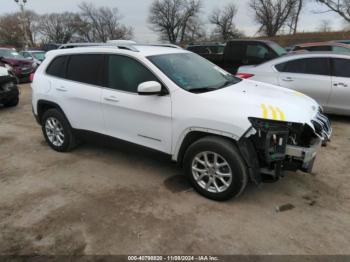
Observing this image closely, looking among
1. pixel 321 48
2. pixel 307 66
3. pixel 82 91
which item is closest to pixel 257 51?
pixel 307 66

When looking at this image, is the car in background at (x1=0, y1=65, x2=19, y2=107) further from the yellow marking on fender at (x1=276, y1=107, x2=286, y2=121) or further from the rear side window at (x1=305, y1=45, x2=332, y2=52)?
the rear side window at (x1=305, y1=45, x2=332, y2=52)

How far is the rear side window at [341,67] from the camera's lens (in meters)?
6.35

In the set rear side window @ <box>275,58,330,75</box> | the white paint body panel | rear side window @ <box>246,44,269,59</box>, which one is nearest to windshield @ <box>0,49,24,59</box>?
rear side window @ <box>246,44,269,59</box>

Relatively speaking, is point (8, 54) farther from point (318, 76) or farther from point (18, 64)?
point (318, 76)

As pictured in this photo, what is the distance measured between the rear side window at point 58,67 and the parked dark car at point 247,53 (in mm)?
6086

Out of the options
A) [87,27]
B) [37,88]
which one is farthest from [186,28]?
[37,88]

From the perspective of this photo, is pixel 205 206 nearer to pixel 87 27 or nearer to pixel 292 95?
pixel 292 95

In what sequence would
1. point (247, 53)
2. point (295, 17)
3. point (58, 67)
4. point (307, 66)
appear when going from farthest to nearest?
point (295, 17) < point (247, 53) < point (307, 66) < point (58, 67)

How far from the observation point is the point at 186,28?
209 feet

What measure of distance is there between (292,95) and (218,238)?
207 centimetres

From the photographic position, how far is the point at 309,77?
6.59m

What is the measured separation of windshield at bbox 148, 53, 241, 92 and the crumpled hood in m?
0.24

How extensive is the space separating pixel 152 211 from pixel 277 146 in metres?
1.53

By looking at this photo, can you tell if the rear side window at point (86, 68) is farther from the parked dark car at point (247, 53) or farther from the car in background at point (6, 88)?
the parked dark car at point (247, 53)
